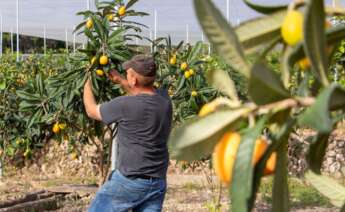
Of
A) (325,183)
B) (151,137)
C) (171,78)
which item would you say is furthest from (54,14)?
(325,183)

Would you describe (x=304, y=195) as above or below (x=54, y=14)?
below

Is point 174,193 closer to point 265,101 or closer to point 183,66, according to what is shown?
point 183,66

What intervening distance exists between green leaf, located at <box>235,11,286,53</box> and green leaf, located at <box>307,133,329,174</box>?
0.13 metres

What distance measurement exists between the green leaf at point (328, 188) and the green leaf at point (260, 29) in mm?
227

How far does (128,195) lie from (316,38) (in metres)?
2.33

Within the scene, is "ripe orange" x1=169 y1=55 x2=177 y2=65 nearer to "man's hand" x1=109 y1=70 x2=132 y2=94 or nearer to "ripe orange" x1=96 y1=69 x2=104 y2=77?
"ripe orange" x1=96 y1=69 x2=104 y2=77

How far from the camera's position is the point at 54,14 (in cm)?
1175

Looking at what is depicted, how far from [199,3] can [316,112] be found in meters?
0.14

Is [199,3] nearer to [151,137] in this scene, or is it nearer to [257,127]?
[257,127]

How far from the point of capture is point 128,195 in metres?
2.86

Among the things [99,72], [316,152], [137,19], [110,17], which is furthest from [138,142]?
[137,19]

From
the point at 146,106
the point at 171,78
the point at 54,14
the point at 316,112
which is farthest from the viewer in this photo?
the point at 54,14

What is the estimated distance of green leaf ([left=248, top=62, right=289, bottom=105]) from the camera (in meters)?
0.58

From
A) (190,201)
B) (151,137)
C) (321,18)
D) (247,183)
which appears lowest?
(190,201)
